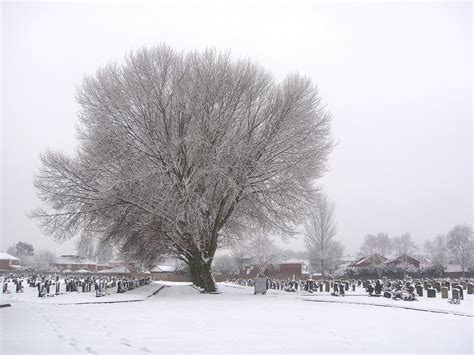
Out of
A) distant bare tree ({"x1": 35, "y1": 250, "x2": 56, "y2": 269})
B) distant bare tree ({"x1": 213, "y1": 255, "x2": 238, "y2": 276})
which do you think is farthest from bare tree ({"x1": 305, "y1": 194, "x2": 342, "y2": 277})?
distant bare tree ({"x1": 35, "y1": 250, "x2": 56, "y2": 269})

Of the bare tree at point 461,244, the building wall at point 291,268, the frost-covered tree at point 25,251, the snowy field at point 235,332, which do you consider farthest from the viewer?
the frost-covered tree at point 25,251

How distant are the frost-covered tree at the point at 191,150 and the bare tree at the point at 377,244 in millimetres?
95963

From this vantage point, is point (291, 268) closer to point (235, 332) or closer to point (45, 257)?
point (235, 332)

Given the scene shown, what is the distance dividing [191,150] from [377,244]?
102538 millimetres

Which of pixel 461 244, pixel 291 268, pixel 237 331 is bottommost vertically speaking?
pixel 237 331

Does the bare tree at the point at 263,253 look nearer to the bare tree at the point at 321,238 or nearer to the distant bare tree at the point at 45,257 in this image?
the bare tree at the point at 321,238

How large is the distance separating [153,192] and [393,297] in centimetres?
1253

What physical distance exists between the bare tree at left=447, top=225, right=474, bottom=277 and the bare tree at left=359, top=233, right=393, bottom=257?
27.4 meters

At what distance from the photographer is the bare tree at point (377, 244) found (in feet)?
379

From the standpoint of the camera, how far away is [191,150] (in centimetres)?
2344

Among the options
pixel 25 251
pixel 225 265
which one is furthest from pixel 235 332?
pixel 25 251

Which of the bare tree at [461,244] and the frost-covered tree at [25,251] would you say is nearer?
the bare tree at [461,244]

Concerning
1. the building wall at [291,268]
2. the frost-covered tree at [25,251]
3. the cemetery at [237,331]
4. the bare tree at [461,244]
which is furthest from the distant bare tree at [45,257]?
the cemetery at [237,331]

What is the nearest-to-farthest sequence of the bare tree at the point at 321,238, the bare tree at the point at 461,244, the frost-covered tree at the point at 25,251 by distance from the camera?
the bare tree at the point at 321,238 → the bare tree at the point at 461,244 → the frost-covered tree at the point at 25,251
